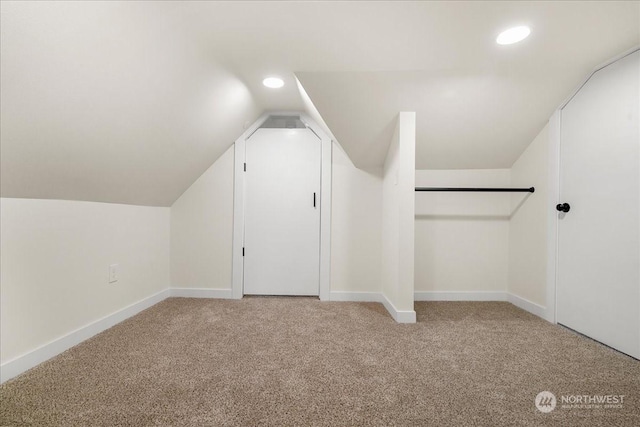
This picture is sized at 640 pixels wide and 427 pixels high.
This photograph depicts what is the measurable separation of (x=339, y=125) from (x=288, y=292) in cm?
163

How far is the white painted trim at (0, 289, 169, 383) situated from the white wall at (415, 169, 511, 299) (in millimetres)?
2445

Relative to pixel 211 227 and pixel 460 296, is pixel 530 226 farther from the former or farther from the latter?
pixel 211 227

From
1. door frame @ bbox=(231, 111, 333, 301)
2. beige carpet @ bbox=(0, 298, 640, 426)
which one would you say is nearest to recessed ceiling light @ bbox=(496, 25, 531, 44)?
door frame @ bbox=(231, 111, 333, 301)

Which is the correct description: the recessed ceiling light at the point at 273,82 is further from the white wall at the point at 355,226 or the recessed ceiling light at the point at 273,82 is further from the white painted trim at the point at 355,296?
the white painted trim at the point at 355,296

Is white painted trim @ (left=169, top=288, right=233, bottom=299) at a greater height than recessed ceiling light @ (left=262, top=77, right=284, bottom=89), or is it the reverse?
recessed ceiling light @ (left=262, top=77, right=284, bottom=89)

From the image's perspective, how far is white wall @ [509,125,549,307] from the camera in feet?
7.43

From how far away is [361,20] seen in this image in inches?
55.2

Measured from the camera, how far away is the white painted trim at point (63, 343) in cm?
135

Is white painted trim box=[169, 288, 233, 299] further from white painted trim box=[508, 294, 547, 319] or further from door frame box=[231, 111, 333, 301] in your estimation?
white painted trim box=[508, 294, 547, 319]

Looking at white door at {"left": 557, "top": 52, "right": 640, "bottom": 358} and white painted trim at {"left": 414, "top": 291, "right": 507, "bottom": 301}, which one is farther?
white painted trim at {"left": 414, "top": 291, "right": 507, "bottom": 301}

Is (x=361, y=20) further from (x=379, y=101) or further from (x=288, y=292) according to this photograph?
(x=288, y=292)

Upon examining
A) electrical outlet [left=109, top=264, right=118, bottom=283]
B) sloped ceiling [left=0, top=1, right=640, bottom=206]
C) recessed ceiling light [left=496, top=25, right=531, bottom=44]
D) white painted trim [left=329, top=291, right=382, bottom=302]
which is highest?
recessed ceiling light [left=496, top=25, right=531, bottom=44]

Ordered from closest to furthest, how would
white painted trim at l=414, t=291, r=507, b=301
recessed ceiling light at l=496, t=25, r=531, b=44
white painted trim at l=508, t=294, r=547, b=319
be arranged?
recessed ceiling light at l=496, t=25, r=531, b=44 < white painted trim at l=508, t=294, r=547, b=319 < white painted trim at l=414, t=291, r=507, b=301

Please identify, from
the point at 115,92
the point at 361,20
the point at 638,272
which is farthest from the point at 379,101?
the point at 638,272
